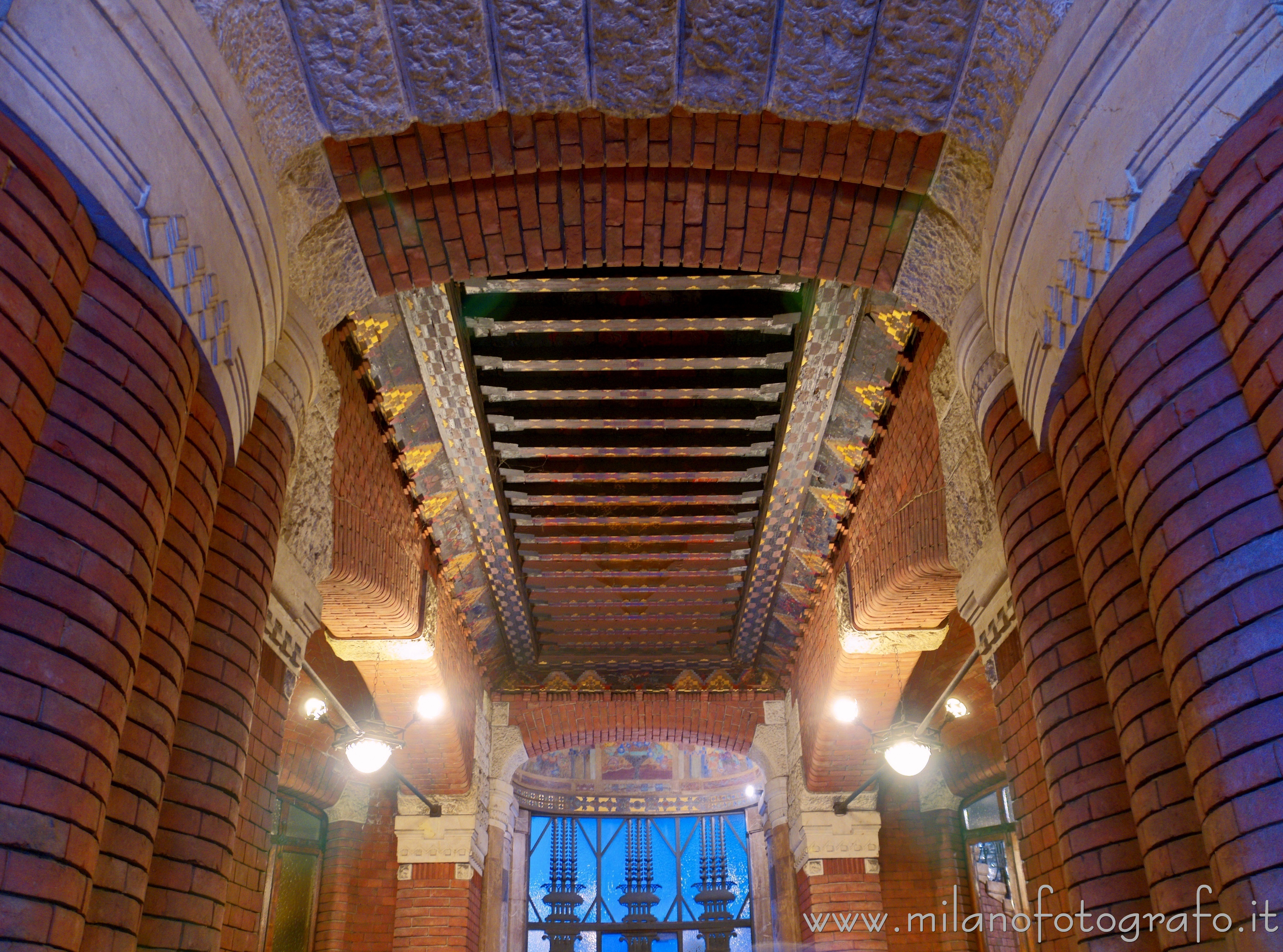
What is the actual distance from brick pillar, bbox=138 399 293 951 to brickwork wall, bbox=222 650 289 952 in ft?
0.32

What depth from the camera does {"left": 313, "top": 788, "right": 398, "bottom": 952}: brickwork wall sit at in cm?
834

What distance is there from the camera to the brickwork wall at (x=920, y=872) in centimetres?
911

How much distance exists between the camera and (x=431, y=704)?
7020mm

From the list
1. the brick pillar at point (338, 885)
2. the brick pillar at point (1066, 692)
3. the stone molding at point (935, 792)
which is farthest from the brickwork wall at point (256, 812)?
the stone molding at point (935, 792)

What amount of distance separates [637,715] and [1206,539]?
797cm

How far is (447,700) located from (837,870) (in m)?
3.71

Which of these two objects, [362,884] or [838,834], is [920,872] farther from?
[362,884]

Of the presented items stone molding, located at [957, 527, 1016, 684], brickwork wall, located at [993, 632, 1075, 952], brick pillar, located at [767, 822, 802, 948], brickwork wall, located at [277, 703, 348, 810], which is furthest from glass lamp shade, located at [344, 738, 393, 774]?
brick pillar, located at [767, 822, 802, 948]

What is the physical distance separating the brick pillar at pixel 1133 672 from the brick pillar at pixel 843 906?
612 centimetres

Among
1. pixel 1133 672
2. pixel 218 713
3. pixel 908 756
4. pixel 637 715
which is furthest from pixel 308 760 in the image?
pixel 1133 672

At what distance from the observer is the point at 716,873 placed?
13.3 metres

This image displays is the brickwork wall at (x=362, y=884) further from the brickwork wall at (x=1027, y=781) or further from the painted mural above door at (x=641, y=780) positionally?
the brickwork wall at (x=1027, y=781)

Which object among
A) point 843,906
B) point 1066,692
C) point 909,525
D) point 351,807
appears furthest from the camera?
point 351,807

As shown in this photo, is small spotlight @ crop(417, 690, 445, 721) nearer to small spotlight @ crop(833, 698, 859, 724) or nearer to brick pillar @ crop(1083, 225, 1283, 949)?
small spotlight @ crop(833, 698, 859, 724)
